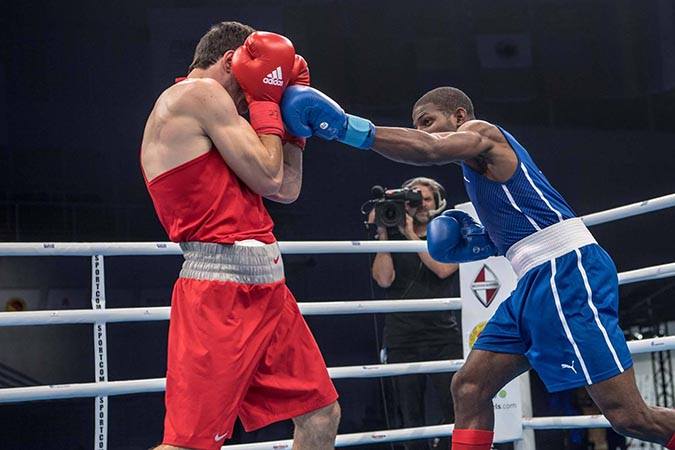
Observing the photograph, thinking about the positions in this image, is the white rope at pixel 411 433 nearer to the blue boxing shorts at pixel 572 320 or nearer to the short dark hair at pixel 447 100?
the blue boxing shorts at pixel 572 320

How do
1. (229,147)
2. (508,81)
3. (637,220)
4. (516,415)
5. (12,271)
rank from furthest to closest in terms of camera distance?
(637,220) → (508,81) → (12,271) → (516,415) → (229,147)

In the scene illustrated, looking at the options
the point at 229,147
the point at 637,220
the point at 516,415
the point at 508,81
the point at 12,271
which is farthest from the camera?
the point at 637,220

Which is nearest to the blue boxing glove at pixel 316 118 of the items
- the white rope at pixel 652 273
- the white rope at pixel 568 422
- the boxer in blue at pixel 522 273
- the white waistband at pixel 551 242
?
the boxer in blue at pixel 522 273

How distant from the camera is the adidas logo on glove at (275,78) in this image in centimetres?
208

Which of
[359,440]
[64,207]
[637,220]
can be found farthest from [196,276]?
[637,220]

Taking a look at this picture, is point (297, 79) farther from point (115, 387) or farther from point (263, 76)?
point (115, 387)

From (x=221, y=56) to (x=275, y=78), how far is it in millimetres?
157

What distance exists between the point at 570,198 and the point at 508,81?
1.40 metres

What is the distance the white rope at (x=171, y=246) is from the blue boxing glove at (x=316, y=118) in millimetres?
755

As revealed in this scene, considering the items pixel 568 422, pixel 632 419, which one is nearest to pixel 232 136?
pixel 632 419

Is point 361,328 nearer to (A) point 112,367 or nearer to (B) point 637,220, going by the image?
(A) point 112,367

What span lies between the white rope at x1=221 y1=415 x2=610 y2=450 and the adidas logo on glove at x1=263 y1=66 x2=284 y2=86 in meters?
1.23

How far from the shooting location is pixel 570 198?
9.16 m

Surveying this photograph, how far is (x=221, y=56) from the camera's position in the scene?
2148 millimetres
